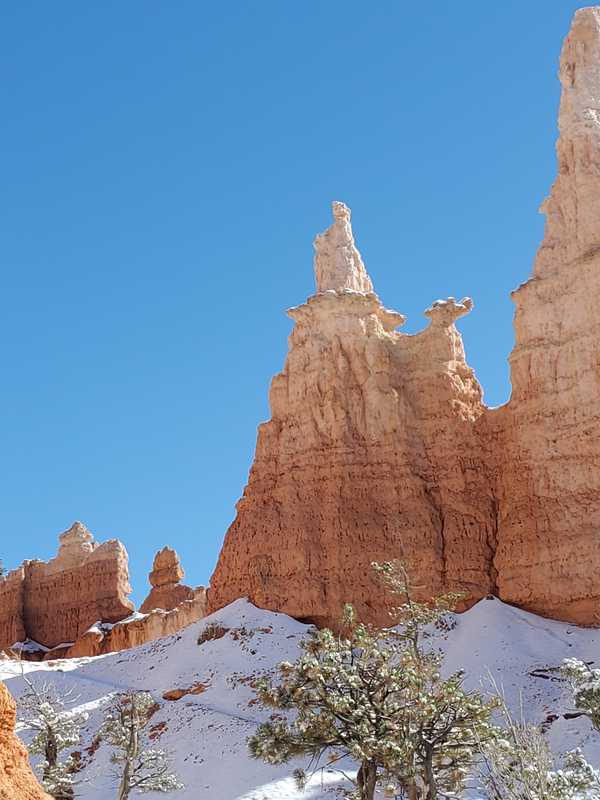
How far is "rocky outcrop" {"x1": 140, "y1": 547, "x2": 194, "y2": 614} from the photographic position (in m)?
74.9

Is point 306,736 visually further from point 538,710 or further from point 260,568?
point 260,568

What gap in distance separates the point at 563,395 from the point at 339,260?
1472 centimetres

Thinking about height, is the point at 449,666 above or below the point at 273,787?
above

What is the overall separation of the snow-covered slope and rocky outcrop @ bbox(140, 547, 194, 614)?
83.1ft

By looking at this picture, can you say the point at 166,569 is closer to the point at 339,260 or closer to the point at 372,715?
the point at 339,260

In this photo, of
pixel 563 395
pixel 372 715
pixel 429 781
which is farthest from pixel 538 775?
pixel 563 395

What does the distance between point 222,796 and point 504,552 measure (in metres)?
17.4

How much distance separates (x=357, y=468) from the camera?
47.4 meters

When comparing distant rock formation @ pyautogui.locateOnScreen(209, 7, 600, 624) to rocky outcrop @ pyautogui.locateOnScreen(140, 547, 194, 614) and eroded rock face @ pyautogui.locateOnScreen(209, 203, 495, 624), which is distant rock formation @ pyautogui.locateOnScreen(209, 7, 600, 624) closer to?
eroded rock face @ pyautogui.locateOnScreen(209, 203, 495, 624)

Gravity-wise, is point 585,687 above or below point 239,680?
below

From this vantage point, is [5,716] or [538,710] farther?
[538,710]

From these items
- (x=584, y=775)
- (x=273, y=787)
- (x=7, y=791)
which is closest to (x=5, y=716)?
(x=7, y=791)

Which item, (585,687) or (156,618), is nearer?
(585,687)

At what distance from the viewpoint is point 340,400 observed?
49062 mm
